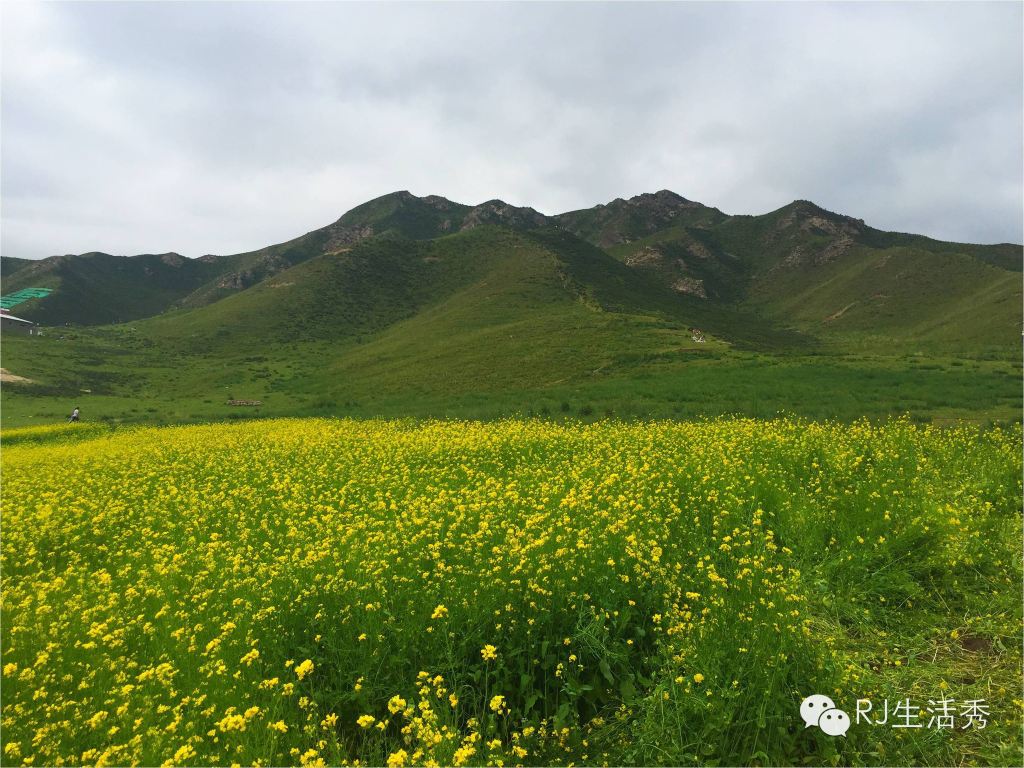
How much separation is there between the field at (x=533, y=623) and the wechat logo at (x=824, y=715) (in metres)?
0.12

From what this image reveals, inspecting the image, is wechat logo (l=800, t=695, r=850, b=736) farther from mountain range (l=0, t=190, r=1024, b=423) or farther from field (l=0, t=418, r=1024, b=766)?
mountain range (l=0, t=190, r=1024, b=423)

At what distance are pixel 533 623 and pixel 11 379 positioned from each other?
7430cm

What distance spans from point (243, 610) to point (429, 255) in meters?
136

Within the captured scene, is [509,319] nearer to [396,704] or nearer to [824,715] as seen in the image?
[824,715]

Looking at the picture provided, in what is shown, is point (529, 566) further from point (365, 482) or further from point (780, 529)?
point (365, 482)

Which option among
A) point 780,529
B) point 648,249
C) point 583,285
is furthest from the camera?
point 648,249

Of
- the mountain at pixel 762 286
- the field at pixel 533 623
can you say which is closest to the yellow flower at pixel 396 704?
the field at pixel 533 623

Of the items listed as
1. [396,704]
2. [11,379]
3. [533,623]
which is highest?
[533,623]

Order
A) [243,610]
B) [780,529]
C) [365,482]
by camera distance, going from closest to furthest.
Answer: [243,610] < [780,529] < [365,482]

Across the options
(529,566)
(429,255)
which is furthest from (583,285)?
(529,566)

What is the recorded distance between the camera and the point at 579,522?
710 cm

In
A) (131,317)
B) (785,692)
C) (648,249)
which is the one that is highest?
(648,249)

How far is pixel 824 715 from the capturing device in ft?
14.6

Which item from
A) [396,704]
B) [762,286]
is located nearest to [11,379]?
[396,704]
